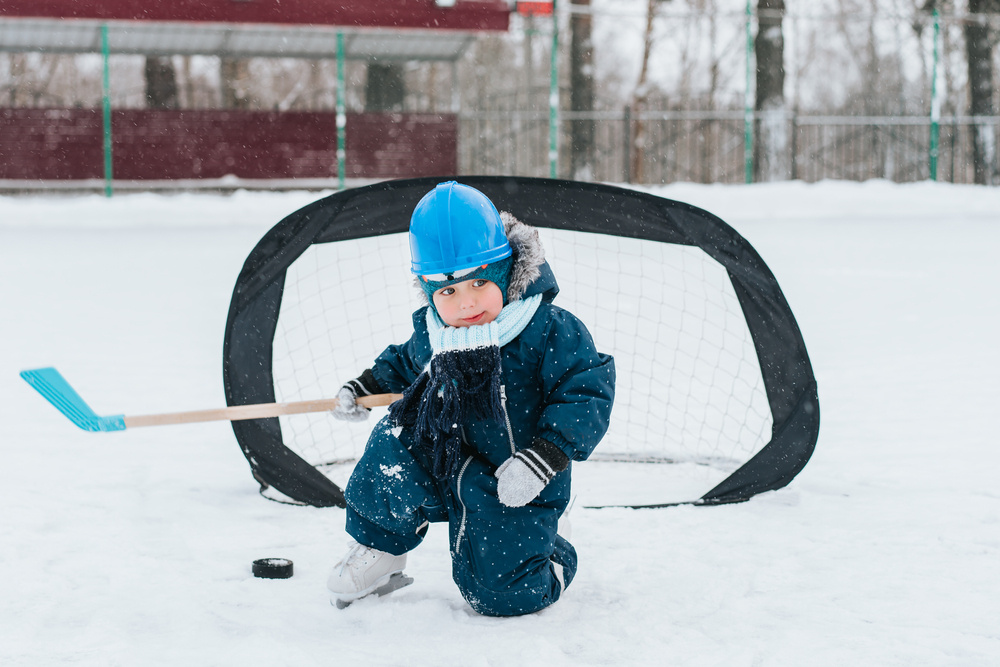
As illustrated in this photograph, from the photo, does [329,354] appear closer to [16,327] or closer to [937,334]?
[16,327]

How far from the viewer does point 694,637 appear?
197 cm

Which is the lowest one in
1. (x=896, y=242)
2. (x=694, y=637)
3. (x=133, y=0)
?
(x=694, y=637)

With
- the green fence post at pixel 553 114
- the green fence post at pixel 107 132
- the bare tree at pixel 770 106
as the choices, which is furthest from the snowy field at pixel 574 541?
the bare tree at pixel 770 106

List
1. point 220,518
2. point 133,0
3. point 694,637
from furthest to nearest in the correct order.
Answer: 1. point 133,0
2. point 220,518
3. point 694,637

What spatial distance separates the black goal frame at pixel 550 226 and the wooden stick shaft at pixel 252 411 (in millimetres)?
633

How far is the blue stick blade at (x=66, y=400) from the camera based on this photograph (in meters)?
2.21

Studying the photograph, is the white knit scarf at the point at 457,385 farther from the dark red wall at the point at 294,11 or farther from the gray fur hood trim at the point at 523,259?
the dark red wall at the point at 294,11

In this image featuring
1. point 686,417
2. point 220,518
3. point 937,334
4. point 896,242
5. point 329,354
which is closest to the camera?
point 220,518

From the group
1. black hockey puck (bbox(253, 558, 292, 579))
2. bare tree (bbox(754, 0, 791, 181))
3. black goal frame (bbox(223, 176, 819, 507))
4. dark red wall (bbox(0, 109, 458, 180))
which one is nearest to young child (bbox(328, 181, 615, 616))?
black hockey puck (bbox(253, 558, 292, 579))

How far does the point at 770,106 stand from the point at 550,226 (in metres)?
11.5

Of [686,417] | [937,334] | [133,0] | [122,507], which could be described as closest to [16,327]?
[122,507]

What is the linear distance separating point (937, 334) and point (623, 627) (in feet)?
13.5

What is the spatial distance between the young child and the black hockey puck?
0.22m

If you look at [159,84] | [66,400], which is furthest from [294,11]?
[66,400]
